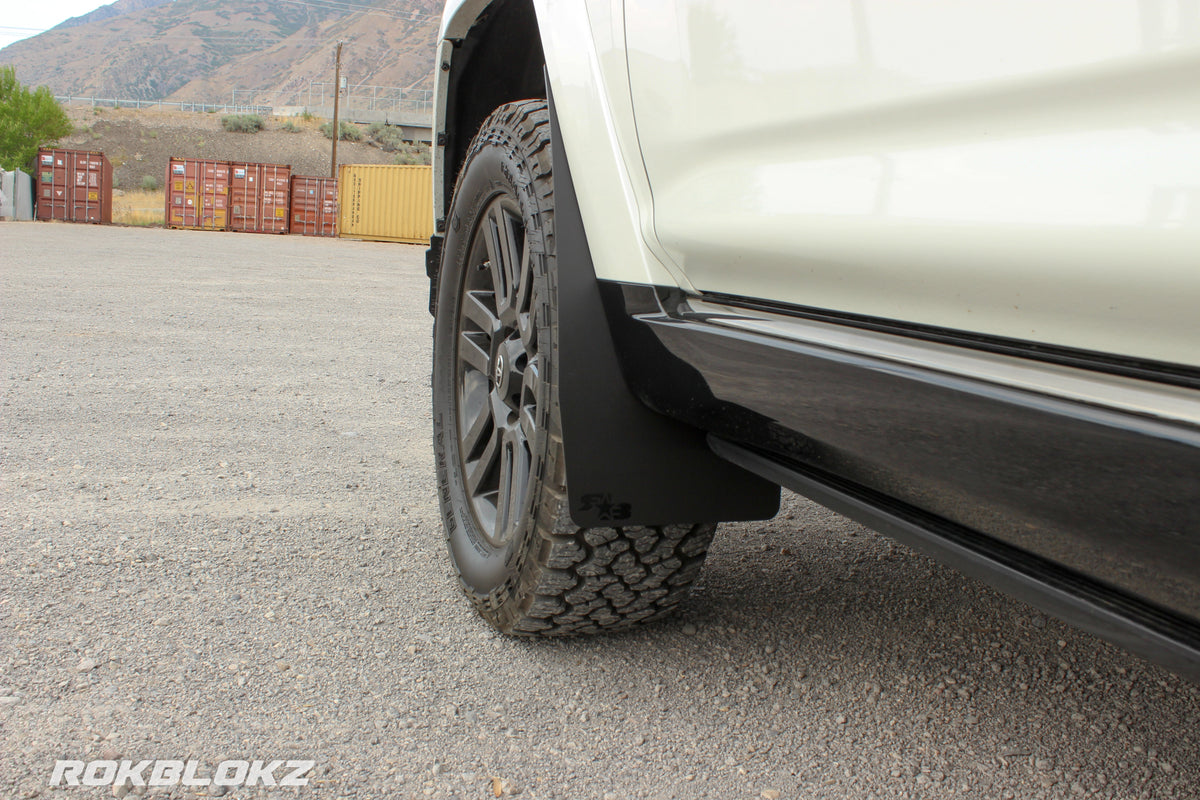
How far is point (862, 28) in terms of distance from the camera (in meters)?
0.89

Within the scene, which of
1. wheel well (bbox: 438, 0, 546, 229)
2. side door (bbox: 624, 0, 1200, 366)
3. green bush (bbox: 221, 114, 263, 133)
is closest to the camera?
side door (bbox: 624, 0, 1200, 366)

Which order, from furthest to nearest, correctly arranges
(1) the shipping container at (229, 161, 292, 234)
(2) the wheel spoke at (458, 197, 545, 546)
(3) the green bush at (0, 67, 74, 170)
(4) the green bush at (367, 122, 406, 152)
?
(4) the green bush at (367, 122, 406, 152), (3) the green bush at (0, 67, 74, 170), (1) the shipping container at (229, 161, 292, 234), (2) the wheel spoke at (458, 197, 545, 546)

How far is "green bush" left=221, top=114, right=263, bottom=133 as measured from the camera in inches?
2431

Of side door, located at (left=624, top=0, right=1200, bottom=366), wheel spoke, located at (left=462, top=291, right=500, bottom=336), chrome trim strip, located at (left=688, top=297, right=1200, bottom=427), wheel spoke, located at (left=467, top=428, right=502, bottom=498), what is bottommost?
wheel spoke, located at (left=467, top=428, right=502, bottom=498)

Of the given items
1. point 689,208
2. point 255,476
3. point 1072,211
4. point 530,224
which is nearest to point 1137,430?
point 1072,211

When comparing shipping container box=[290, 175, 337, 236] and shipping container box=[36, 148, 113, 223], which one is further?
shipping container box=[290, 175, 337, 236]

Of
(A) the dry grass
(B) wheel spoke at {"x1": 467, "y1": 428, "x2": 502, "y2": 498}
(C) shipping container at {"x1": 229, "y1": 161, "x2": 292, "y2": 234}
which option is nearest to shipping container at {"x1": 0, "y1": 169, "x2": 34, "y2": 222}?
(A) the dry grass

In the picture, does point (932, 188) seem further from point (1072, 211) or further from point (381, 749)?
point (381, 749)

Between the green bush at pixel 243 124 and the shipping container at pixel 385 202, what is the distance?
125ft

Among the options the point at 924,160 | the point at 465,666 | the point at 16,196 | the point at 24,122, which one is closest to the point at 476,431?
the point at 465,666

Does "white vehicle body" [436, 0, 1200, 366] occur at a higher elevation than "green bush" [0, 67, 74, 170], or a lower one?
lower

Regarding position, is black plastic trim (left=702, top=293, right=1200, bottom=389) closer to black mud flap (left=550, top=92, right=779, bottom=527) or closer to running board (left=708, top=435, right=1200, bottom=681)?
running board (left=708, top=435, right=1200, bottom=681)

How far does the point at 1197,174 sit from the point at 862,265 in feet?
1.04

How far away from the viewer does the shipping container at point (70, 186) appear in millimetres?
27156
